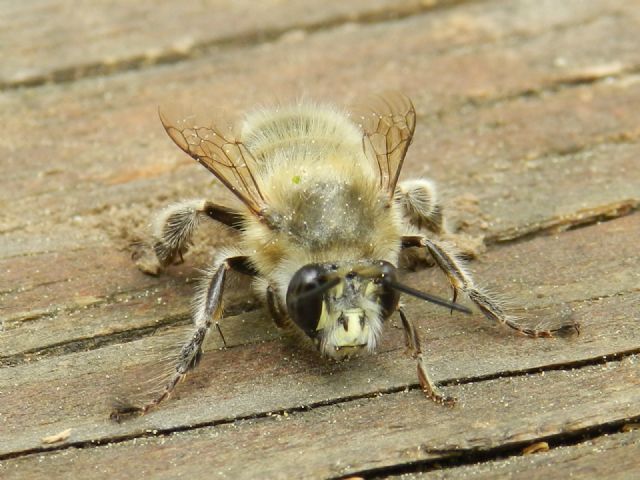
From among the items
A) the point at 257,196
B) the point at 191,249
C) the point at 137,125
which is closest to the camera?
the point at 257,196

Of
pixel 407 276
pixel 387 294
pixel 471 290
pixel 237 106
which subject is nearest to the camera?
pixel 387 294

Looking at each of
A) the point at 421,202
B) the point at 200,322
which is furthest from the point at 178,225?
the point at 421,202

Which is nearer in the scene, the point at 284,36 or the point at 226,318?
the point at 226,318

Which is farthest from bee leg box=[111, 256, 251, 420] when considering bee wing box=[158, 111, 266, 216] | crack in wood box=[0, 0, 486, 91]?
crack in wood box=[0, 0, 486, 91]

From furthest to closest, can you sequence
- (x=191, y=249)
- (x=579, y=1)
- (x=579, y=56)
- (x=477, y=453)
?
(x=579, y=1)
(x=579, y=56)
(x=191, y=249)
(x=477, y=453)

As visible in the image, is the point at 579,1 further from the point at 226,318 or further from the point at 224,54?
the point at 226,318

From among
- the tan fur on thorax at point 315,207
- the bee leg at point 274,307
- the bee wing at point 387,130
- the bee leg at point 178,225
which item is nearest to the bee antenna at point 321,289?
the tan fur on thorax at point 315,207

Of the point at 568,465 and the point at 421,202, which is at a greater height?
the point at 421,202

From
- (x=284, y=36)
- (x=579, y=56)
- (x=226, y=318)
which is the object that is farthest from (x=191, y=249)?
(x=579, y=56)

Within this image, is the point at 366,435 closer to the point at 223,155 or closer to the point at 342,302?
the point at 342,302
